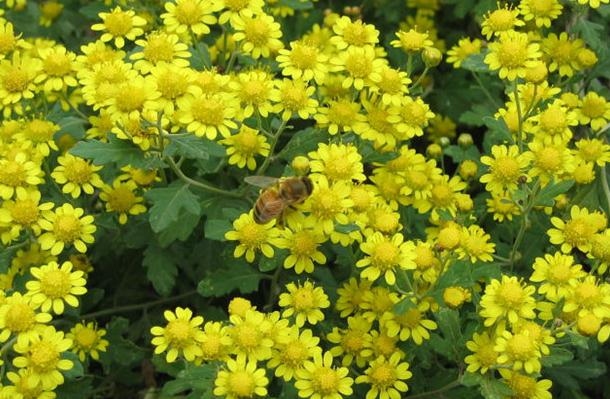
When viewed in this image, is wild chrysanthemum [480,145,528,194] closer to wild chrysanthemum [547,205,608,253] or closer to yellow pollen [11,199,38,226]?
wild chrysanthemum [547,205,608,253]

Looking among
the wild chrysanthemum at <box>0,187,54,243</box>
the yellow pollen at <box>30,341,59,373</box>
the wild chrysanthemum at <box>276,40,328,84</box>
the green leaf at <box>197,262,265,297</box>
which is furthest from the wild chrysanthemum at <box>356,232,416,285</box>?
the wild chrysanthemum at <box>0,187,54,243</box>

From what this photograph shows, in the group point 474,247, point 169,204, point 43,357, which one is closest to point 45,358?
point 43,357

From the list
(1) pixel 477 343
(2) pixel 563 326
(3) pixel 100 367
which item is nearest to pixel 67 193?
(3) pixel 100 367

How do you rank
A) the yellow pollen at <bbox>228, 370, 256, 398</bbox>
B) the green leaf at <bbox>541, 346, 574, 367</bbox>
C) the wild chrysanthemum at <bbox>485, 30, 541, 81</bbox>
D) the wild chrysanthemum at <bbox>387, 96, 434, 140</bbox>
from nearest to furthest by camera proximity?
the yellow pollen at <bbox>228, 370, 256, 398</bbox>, the green leaf at <bbox>541, 346, 574, 367</bbox>, the wild chrysanthemum at <bbox>485, 30, 541, 81</bbox>, the wild chrysanthemum at <bbox>387, 96, 434, 140</bbox>

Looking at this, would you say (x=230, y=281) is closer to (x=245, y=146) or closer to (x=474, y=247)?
(x=245, y=146)

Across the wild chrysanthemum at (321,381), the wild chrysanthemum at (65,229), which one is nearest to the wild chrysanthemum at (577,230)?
the wild chrysanthemum at (321,381)

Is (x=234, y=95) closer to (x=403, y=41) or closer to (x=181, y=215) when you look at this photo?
(x=181, y=215)
